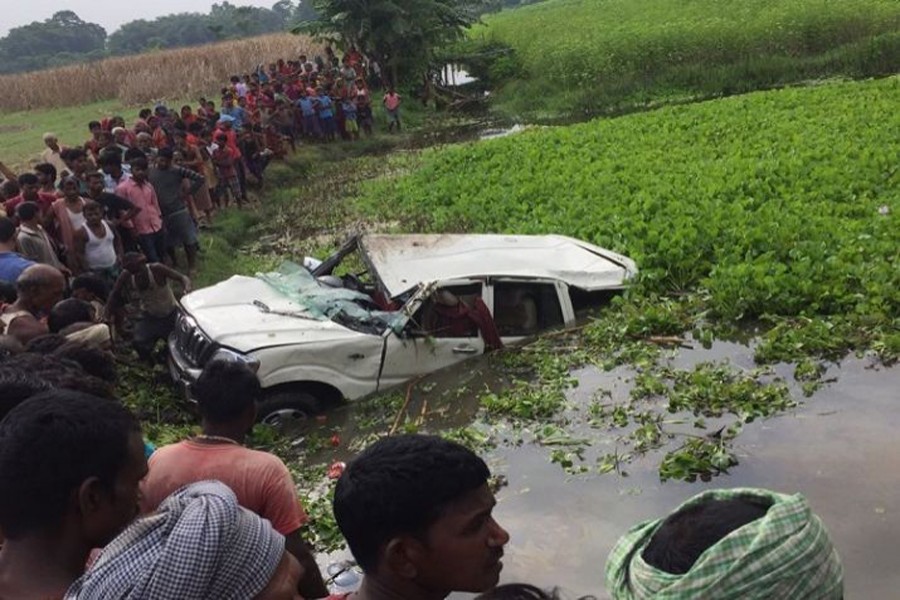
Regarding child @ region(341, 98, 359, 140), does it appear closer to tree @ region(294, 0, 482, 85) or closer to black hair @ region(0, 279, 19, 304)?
tree @ region(294, 0, 482, 85)

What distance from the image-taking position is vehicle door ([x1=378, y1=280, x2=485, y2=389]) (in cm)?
816

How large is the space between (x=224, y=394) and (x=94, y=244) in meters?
6.03

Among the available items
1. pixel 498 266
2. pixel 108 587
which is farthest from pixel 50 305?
pixel 108 587

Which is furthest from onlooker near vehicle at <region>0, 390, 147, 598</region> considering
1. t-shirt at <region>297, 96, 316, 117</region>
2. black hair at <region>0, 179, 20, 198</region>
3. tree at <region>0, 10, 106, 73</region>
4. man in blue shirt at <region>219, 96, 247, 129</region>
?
tree at <region>0, 10, 106, 73</region>

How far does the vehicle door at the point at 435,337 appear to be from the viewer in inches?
321

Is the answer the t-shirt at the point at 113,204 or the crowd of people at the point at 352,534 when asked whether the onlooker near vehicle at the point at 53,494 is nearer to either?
the crowd of people at the point at 352,534

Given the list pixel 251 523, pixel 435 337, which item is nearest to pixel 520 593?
pixel 251 523

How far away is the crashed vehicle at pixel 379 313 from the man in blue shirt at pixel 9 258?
1504 millimetres

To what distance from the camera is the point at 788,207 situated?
10711 mm

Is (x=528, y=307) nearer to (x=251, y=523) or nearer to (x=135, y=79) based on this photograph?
(x=251, y=523)

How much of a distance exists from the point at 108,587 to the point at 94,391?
1.88 meters

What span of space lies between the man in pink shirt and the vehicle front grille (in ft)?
9.49

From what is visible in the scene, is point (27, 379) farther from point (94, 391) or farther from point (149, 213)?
point (149, 213)

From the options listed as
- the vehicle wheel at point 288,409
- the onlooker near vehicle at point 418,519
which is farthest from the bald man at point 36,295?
the onlooker near vehicle at point 418,519
